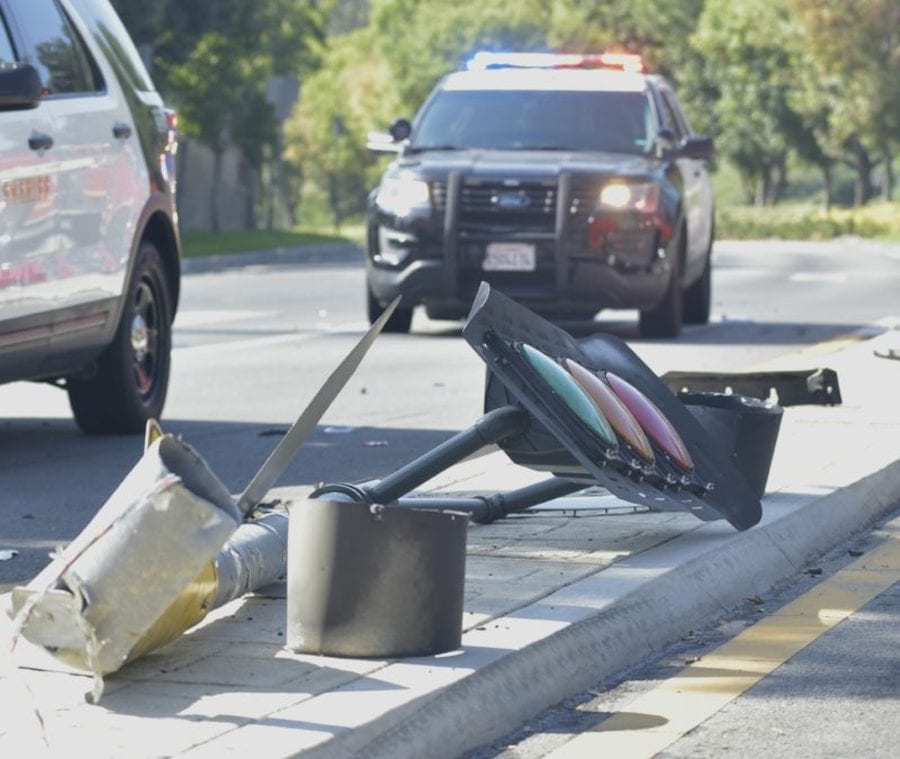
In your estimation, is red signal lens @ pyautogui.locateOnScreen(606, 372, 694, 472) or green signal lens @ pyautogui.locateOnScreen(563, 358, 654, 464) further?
red signal lens @ pyautogui.locateOnScreen(606, 372, 694, 472)

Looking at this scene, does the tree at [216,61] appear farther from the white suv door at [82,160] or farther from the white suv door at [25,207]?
the white suv door at [25,207]

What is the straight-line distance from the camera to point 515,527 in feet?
22.4

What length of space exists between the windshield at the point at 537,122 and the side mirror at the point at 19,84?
8047mm

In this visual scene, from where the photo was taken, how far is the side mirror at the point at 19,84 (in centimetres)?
818

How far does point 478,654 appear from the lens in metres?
5.00

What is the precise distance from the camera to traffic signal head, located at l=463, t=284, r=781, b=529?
5.89m

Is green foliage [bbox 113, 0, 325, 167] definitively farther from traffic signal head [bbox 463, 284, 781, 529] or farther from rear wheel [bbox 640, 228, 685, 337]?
traffic signal head [bbox 463, 284, 781, 529]

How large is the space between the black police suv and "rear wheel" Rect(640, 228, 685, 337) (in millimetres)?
14

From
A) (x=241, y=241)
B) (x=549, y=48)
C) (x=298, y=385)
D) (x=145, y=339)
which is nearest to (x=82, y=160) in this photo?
(x=145, y=339)

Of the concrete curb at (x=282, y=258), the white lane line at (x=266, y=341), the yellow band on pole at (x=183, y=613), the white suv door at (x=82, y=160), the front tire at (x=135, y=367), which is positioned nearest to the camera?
the yellow band on pole at (x=183, y=613)

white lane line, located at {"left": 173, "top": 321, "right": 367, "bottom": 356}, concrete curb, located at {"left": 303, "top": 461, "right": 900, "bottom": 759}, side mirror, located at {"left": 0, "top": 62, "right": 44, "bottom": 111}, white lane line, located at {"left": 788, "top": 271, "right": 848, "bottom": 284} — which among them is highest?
side mirror, located at {"left": 0, "top": 62, "right": 44, "bottom": 111}

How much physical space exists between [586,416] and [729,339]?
10.3 meters

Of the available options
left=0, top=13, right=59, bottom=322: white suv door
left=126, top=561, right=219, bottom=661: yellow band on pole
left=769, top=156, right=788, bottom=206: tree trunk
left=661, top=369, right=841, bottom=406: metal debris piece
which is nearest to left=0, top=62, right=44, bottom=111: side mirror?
left=0, top=13, right=59, bottom=322: white suv door

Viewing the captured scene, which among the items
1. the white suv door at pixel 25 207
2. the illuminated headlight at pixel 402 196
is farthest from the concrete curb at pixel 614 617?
the illuminated headlight at pixel 402 196
